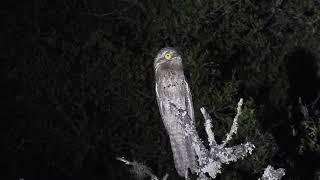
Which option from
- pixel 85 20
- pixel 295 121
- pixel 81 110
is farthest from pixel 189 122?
pixel 85 20

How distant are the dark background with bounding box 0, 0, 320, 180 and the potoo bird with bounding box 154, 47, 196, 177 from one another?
2.95 meters

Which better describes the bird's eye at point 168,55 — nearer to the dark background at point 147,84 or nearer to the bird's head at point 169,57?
the bird's head at point 169,57

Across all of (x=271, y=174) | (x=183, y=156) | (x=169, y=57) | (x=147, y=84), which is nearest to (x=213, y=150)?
(x=271, y=174)

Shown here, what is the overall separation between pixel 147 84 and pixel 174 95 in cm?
389

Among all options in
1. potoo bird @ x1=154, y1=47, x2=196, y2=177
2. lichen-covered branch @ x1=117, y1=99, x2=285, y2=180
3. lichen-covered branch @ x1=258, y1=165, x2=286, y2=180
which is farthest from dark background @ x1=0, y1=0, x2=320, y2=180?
lichen-covered branch @ x1=258, y1=165, x2=286, y2=180

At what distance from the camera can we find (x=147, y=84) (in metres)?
8.27

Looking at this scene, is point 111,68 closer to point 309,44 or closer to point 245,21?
point 245,21

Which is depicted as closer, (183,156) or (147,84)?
(183,156)

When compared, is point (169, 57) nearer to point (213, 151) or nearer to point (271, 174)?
point (213, 151)

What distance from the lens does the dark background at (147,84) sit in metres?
8.11

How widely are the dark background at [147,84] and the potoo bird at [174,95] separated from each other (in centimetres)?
295

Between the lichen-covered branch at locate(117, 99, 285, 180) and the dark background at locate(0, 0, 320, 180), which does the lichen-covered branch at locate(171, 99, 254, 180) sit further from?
the dark background at locate(0, 0, 320, 180)

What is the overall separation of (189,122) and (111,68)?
243 inches

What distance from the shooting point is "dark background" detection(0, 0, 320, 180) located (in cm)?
811
